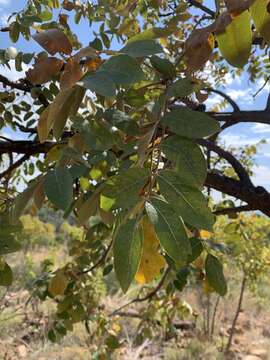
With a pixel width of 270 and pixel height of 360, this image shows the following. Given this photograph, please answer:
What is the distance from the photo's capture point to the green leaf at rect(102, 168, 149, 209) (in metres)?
0.68

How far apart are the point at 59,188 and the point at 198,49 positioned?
28cm

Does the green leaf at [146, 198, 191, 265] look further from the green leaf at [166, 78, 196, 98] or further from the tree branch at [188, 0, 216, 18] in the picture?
the tree branch at [188, 0, 216, 18]

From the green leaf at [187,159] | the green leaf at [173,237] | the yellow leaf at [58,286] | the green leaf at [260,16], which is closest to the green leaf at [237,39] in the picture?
the green leaf at [260,16]

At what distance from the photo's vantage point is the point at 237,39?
727 millimetres

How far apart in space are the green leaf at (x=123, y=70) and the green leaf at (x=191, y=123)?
0.33ft

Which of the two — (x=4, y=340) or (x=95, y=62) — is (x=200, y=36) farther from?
(x=4, y=340)

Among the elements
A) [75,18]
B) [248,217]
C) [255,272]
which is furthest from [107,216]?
[255,272]

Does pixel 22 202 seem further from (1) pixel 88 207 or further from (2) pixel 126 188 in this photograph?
(2) pixel 126 188

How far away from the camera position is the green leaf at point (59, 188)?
0.70 m

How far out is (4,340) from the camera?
6.03 meters

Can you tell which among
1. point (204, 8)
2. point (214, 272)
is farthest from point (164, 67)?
point (204, 8)

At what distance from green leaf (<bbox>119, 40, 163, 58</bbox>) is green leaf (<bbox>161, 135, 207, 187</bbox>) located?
0.13 m

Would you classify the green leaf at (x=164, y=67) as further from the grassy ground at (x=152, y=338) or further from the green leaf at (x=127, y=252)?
the grassy ground at (x=152, y=338)

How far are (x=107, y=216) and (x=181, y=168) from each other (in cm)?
30
